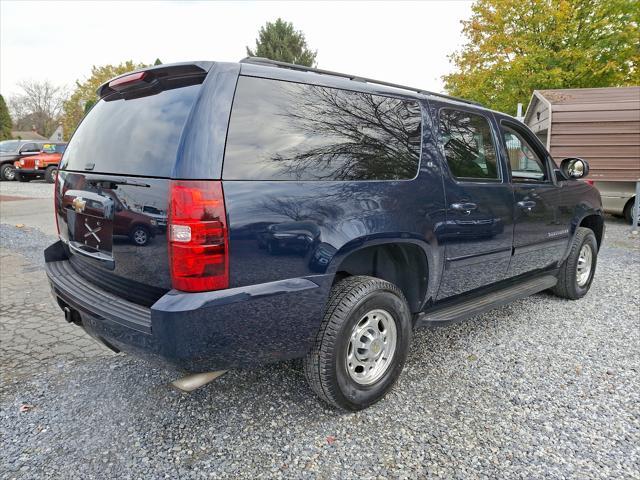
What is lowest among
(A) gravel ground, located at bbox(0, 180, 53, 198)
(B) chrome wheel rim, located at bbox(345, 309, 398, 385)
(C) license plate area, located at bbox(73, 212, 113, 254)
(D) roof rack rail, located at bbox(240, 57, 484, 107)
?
(A) gravel ground, located at bbox(0, 180, 53, 198)

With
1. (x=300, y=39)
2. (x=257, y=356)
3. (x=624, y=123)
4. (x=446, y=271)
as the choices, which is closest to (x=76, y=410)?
(x=257, y=356)

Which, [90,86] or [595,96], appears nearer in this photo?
[595,96]

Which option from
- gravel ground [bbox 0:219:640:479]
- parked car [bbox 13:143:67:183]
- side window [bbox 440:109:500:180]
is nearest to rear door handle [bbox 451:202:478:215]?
side window [bbox 440:109:500:180]

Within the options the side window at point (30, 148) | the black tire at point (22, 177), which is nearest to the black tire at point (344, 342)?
the side window at point (30, 148)

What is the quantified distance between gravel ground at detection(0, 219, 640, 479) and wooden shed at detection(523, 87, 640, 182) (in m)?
7.94

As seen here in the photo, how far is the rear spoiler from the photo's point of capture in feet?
7.14

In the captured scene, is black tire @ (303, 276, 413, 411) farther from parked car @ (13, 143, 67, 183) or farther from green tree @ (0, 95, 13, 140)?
green tree @ (0, 95, 13, 140)

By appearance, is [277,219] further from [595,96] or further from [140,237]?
[595,96]

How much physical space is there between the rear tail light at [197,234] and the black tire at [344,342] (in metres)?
0.72

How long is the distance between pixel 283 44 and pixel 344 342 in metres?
40.2

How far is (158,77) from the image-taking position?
2.37 meters

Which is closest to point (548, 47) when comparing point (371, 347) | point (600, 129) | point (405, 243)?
point (600, 129)

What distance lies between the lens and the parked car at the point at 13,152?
1972 cm

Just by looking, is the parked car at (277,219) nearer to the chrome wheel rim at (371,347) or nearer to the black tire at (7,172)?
the chrome wheel rim at (371,347)
